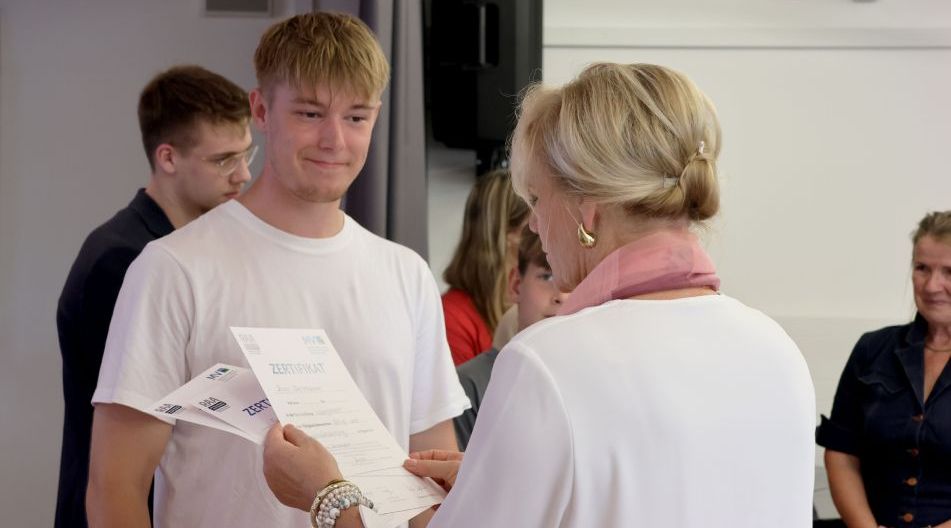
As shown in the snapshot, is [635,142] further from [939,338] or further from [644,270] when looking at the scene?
[939,338]

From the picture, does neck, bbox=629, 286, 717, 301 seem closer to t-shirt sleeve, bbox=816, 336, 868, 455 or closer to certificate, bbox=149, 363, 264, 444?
certificate, bbox=149, 363, 264, 444

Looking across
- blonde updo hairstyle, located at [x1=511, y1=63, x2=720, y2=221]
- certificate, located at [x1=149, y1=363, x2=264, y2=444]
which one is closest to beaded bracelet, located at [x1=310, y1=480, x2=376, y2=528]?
certificate, located at [x1=149, y1=363, x2=264, y2=444]

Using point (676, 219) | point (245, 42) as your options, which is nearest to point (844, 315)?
point (245, 42)

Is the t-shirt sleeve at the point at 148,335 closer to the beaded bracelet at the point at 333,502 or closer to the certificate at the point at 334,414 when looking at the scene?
the certificate at the point at 334,414

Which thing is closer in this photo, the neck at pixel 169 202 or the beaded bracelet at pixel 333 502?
the beaded bracelet at pixel 333 502

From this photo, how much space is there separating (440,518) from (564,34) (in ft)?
10.8

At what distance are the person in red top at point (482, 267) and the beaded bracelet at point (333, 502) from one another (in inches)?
74.4

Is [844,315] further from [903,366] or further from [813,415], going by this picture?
[813,415]

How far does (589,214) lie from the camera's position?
1.23 m

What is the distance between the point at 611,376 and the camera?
1119 millimetres

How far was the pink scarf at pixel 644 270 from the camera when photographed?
120 cm

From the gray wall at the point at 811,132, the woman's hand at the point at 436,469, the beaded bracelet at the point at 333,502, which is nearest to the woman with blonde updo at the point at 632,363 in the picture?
the beaded bracelet at the point at 333,502

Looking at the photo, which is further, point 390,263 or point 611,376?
point 390,263

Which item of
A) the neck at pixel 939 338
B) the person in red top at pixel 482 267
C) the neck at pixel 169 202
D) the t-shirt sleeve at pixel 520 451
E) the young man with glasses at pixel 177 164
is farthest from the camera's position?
the person in red top at pixel 482 267
